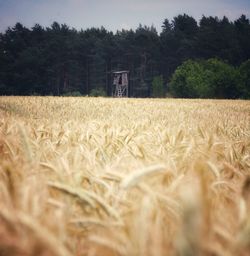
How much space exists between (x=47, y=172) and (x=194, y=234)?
761mm

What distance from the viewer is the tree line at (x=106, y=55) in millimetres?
46906

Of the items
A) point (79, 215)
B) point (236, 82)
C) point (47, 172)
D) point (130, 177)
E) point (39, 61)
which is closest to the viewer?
point (130, 177)

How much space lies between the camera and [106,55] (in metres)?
53.5

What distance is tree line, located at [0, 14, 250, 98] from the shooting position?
46906 millimetres

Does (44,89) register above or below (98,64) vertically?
below

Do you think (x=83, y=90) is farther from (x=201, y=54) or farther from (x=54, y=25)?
(x=201, y=54)

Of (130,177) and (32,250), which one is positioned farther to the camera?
(130,177)

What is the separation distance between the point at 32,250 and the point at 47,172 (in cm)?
60

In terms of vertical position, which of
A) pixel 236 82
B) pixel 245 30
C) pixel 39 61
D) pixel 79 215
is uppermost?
pixel 245 30

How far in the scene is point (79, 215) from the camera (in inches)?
29.3

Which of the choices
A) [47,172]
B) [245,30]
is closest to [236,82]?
[245,30]

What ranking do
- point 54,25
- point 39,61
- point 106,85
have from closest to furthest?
point 39,61 < point 106,85 < point 54,25

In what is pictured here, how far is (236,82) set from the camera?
34875 millimetres

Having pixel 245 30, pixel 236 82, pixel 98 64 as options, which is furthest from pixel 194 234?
pixel 245 30
